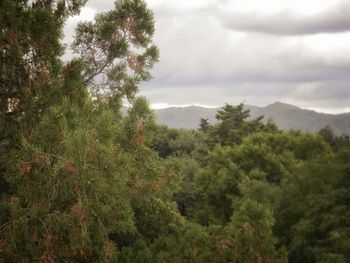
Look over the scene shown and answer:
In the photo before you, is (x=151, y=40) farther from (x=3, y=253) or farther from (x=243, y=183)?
(x=243, y=183)

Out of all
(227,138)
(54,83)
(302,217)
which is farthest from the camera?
(227,138)

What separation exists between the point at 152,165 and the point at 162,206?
442cm

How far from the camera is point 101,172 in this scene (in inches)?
239

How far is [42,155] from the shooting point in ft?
19.5

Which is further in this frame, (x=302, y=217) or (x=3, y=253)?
(x=302, y=217)

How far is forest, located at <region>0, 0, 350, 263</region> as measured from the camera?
20.1 ft

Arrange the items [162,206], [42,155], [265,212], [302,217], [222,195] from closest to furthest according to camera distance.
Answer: [42,155] < [265,212] < [162,206] < [302,217] < [222,195]

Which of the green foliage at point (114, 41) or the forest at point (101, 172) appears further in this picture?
the green foliage at point (114, 41)

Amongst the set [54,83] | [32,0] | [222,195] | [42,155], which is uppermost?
[32,0]

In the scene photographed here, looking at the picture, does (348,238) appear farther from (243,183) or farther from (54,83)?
(54,83)

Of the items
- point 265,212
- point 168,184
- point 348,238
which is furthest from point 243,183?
point 168,184

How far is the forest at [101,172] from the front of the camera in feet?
20.1

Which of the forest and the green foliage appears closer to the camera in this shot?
the forest

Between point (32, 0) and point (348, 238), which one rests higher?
point (32, 0)
